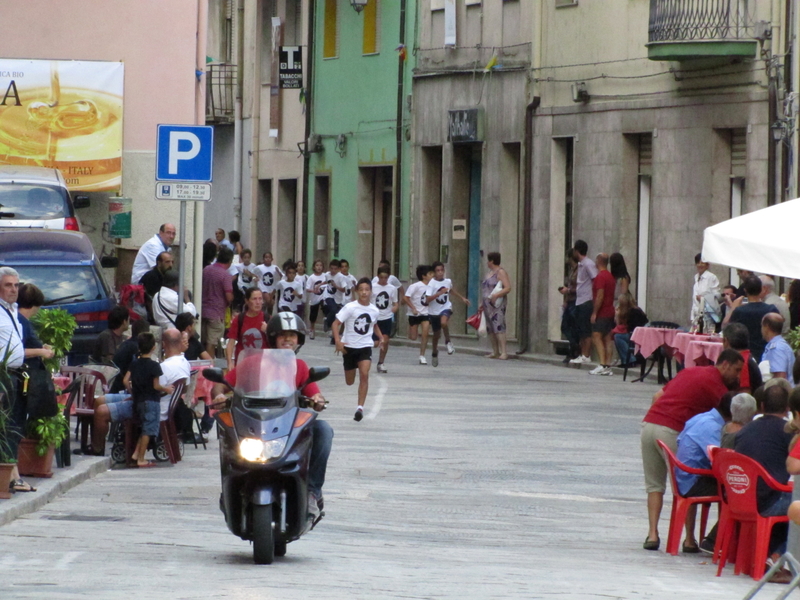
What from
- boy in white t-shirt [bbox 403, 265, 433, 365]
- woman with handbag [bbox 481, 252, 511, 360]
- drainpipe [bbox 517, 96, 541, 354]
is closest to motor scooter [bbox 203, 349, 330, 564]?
boy in white t-shirt [bbox 403, 265, 433, 365]

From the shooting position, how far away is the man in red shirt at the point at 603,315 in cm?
2845

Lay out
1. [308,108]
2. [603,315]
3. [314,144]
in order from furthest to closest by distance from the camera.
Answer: [308,108] → [314,144] → [603,315]

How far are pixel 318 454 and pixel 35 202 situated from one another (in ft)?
50.7

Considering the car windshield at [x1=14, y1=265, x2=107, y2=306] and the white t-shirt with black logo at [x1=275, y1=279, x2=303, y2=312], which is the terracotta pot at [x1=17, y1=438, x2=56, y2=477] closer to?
the car windshield at [x1=14, y1=265, x2=107, y2=306]

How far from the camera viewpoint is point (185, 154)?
733 inches

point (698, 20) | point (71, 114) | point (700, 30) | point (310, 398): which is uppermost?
point (698, 20)

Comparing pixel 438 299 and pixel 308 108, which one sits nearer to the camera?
pixel 438 299

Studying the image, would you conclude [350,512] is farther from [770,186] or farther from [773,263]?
[770,186]

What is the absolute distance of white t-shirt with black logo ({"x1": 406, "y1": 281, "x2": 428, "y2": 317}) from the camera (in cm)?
3020

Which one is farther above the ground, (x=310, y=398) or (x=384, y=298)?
(x=310, y=398)

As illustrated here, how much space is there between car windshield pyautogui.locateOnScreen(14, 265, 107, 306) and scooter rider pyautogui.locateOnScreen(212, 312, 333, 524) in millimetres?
10951

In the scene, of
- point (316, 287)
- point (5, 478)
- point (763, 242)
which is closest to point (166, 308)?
point (5, 478)

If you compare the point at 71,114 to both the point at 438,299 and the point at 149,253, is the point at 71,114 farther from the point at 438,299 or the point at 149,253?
the point at 149,253

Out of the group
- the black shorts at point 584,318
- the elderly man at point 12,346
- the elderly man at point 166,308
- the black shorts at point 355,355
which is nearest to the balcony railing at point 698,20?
the black shorts at point 584,318
